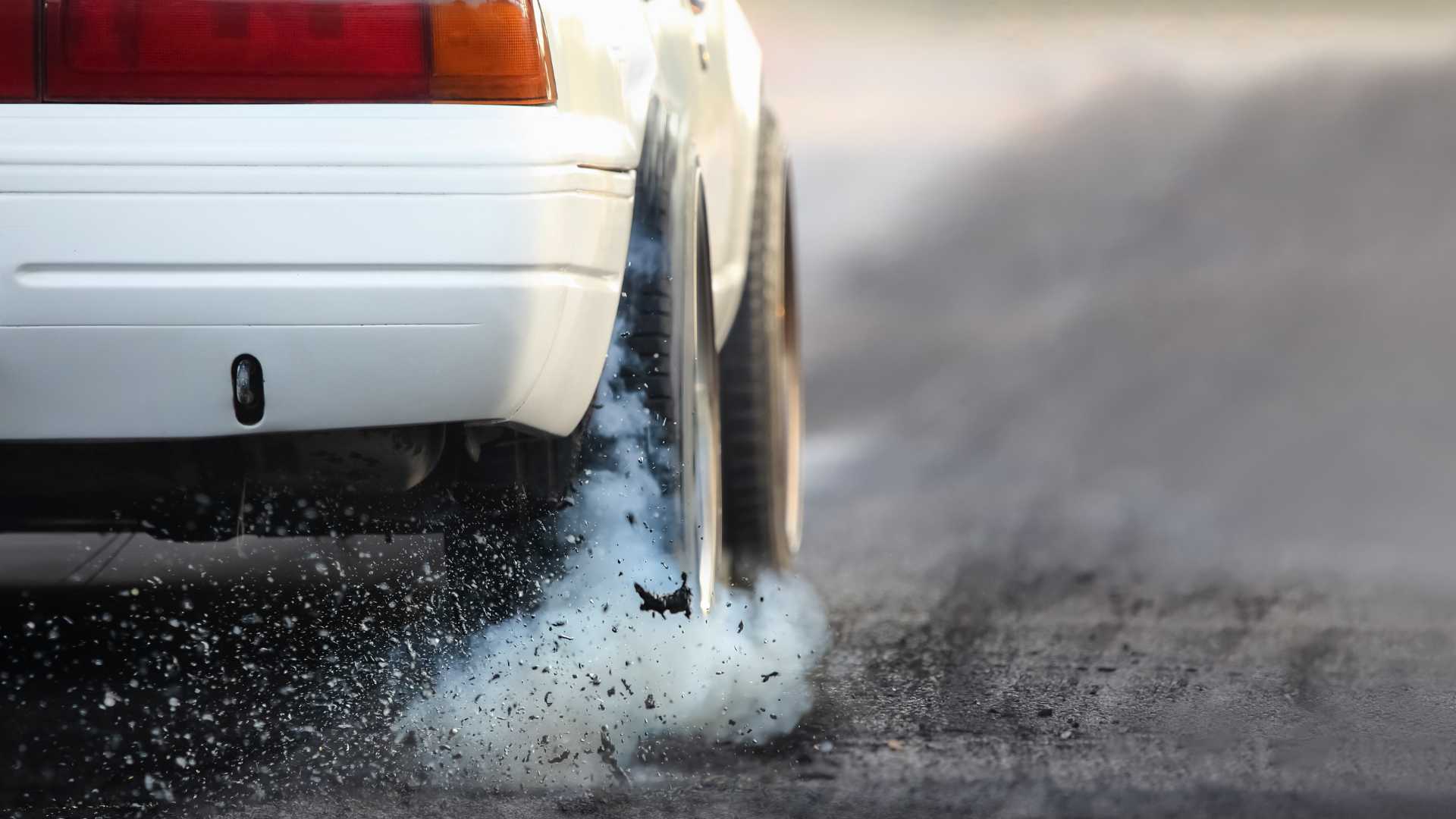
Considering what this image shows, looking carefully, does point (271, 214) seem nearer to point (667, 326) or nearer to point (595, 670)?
point (667, 326)

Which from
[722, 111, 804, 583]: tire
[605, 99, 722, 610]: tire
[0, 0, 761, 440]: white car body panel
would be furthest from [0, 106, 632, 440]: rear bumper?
[722, 111, 804, 583]: tire

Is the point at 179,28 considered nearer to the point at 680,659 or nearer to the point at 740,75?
the point at 680,659

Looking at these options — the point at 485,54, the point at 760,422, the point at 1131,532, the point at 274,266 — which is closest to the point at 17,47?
the point at 274,266

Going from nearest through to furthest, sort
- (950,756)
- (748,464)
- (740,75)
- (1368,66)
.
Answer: (950,756) → (748,464) → (740,75) → (1368,66)

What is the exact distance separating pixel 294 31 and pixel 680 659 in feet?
3.98

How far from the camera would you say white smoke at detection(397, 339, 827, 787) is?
276cm

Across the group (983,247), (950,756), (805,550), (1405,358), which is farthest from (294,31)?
(983,247)

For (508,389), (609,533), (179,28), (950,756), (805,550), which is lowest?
(805,550)

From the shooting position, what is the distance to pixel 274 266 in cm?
226

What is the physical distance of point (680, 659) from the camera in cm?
301

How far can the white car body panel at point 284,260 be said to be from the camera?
224 cm

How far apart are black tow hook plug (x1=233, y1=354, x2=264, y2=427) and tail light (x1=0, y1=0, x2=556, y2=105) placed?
1.06 ft

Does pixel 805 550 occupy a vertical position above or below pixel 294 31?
below

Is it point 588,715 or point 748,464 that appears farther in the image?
point 748,464
